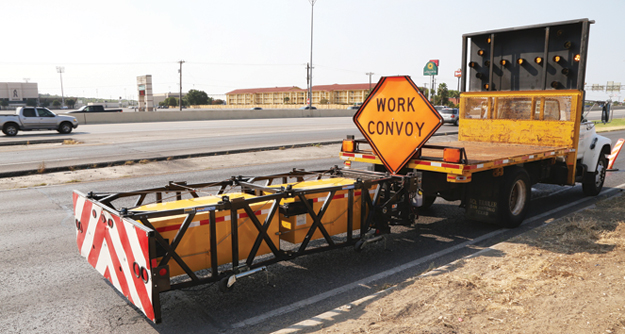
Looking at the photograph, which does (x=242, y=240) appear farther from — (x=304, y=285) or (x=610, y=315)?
(x=610, y=315)

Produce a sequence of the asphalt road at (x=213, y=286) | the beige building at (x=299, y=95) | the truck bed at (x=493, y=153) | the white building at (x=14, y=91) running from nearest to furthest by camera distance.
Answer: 1. the asphalt road at (x=213, y=286)
2. the truck bed at (x=493, y=153)
3. the beige building at (x=299, y=95)
4. the white building at (x=14, y=91)

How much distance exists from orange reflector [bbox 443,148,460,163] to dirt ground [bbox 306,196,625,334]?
4.58ft

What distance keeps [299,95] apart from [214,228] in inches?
5167

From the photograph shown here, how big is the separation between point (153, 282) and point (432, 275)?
3.25m

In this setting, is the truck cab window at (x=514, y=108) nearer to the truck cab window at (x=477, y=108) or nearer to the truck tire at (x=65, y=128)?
the truck cab window at (x=477, y=108)

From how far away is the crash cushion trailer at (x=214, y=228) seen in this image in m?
Result: 4.18

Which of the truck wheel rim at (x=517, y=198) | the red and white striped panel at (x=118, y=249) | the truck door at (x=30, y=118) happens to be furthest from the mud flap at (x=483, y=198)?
the truck door at (x=30, y=118)

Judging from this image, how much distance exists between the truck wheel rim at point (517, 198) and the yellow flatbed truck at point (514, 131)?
0.7 inches

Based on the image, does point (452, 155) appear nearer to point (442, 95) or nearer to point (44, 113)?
point (44, 113)

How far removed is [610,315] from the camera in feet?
13.7

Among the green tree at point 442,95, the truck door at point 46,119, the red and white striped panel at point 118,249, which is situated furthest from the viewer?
the green tree at point 442,95

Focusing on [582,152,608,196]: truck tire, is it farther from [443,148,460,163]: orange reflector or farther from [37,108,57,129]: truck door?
[37,108,57,129]: truck door

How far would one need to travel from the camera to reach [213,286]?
17.6 ft

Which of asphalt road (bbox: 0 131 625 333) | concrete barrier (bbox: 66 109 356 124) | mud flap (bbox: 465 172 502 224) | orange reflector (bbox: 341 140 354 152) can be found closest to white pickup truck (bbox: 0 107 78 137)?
concrete barrier (bbox: 66 109 356 124)
